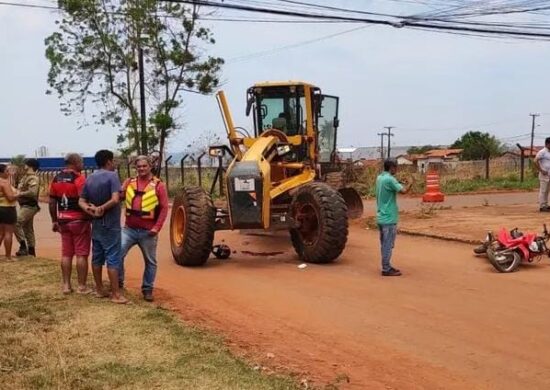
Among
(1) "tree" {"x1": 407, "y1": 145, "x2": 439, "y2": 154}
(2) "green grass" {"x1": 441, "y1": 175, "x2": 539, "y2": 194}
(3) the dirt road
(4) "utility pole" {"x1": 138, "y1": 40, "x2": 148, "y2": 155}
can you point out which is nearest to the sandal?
(3) the dirt road

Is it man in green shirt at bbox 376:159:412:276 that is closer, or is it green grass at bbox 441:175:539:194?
man in green shirt at bbox 376:159:412:276

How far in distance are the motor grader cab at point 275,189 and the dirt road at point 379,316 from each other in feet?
1.44

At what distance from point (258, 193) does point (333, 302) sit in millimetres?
3036

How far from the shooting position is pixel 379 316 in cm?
749

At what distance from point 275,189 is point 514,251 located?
153 inches

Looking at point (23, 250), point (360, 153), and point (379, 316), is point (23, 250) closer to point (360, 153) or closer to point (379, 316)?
point (379, 316)

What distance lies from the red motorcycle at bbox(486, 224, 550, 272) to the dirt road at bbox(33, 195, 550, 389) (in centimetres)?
18

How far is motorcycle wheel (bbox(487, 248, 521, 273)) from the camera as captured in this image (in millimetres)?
9891

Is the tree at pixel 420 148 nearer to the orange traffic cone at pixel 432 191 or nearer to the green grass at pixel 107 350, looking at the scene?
the orange traffic cone at pixel 432 191

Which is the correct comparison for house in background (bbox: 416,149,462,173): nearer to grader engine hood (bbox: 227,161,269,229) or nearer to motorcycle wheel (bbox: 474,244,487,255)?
motorcycle wheel (bbox: 474,244,487,255)

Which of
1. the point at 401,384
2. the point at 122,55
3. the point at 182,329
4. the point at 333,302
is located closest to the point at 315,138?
the point at 333,302

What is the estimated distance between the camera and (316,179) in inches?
519

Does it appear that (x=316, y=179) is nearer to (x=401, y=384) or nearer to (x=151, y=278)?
(x=151, y=278)

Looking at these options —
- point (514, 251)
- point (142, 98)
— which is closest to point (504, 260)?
point (514, 251)
